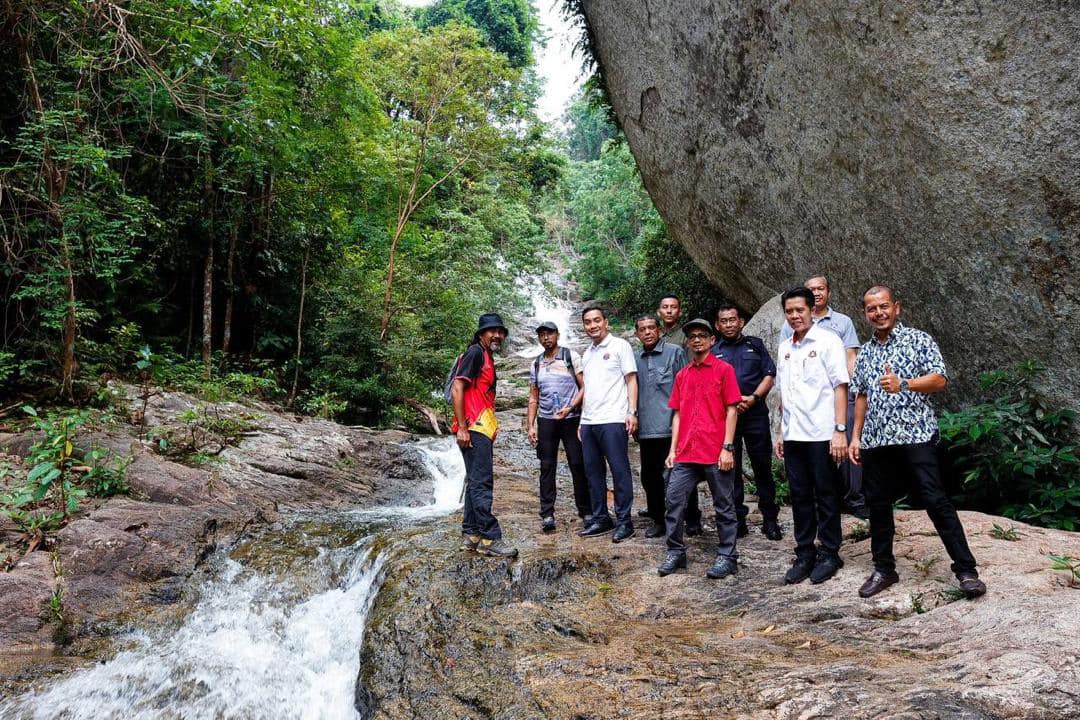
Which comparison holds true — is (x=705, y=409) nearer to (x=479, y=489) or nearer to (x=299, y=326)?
(x=479, y=489)

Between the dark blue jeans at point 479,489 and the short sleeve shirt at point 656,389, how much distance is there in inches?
54.9

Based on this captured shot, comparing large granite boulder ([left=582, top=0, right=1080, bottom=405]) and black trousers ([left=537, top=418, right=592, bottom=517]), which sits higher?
large granite boulder ([left=582, top=0, right=1080, bottom=405])

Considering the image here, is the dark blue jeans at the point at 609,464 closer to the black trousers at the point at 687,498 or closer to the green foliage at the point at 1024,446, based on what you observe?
the black trousers at the point at 687,498

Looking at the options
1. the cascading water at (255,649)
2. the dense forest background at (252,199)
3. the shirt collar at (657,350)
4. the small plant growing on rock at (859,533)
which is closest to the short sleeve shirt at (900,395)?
the small plant growing on rock at (859,533)

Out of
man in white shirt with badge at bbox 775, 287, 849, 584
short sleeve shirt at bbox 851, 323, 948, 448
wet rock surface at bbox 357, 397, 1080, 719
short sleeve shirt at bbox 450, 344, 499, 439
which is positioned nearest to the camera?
wet rock surface at bbox 357, 397, 1080, 719

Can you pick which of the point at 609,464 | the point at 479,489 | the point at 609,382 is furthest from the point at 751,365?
the point at 479,489

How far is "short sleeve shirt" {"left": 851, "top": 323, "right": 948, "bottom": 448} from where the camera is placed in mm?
3855

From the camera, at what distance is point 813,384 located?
14.8 ft

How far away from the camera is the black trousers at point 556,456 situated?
6.00 m

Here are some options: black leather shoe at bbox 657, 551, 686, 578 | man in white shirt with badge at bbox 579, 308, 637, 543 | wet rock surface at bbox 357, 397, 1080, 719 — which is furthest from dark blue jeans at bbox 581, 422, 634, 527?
black leather shoe at bbox 657, 551, 686, 578

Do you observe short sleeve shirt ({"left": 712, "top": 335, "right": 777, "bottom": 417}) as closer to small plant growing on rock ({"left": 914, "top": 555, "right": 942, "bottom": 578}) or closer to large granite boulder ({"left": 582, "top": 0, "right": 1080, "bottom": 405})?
small plant growing on rock ({"left": 914, "top": 555, "right": 942, "bottom": 578})

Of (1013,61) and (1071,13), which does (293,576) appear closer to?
(1013,61)

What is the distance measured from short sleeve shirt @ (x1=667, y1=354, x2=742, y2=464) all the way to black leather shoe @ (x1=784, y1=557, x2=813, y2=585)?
0.91m

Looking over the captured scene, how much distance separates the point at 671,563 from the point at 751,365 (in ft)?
6.02
